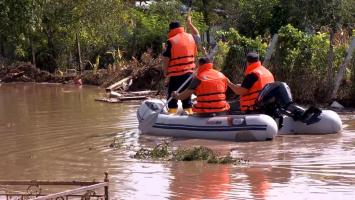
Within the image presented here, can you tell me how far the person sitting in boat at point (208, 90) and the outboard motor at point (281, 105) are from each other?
68 centimetres

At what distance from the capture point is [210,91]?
515 inches

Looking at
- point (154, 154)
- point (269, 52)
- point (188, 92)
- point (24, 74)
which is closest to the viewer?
point (154, 154)

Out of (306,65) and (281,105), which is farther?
(306,65)

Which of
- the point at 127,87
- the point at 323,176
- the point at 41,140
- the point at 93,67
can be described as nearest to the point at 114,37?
the point at 93,67

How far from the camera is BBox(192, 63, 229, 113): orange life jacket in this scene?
42.9ft

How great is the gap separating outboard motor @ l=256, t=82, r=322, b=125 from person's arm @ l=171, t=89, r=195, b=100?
124cm

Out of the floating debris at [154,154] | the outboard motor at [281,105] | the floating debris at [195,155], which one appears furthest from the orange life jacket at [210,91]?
the floating debris at [195,155]

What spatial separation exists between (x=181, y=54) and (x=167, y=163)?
4.07 m

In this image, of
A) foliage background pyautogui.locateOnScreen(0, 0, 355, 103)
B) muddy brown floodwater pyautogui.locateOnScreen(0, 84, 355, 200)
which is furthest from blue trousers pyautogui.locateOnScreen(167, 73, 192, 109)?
foliage background pyautogui.locateOnScreen(0, 0, 355, 103)

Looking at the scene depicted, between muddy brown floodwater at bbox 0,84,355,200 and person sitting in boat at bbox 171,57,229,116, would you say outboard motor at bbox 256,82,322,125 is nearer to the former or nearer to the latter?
muddy brown floodwater at bbox 0,84,355,200

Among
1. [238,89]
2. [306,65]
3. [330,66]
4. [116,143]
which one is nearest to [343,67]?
[330,66]

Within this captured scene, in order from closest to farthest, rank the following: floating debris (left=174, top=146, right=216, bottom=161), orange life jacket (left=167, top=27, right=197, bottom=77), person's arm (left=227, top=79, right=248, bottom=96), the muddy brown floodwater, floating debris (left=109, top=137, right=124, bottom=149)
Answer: the muddy brown floodwater
floating debris (left=174, top=146, right=216, bottom=161)
floating debris (left=109, top=137, right=124, bottom=149)
person's arm (left=227, top=79, right=248, bottom=96)
orange life jacket (left=167, top=27, right=197, bottom=77)

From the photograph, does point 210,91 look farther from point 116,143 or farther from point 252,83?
point 116,143

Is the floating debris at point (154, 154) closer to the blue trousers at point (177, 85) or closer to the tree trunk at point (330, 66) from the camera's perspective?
Answer: the blue trousers at point (177, 85)
